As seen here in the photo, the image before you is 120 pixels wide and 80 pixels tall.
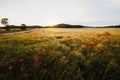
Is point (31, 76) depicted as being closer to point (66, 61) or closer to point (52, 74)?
point (52, 74)

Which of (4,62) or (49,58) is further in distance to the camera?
(49,58)

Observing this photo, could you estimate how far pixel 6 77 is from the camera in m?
2.73

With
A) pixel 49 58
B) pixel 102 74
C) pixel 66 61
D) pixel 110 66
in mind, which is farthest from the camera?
pixel 49 58

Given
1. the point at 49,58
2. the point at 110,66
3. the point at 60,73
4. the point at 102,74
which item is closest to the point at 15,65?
the point at 49,58

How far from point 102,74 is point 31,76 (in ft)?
5.79

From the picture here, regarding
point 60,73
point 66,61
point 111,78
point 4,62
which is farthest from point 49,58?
point 111,78

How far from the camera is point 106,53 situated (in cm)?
415

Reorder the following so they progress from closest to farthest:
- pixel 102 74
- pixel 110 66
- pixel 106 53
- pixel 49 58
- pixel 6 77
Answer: pixel 6 77 → pixel 102 74 → pixel 110 66 → pixel 49 58 → pixel 106 53

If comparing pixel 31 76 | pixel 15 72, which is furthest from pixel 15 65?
pixel 31 76

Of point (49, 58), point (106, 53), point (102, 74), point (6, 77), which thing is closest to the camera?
point (6, 77)

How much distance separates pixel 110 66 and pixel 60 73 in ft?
4.50

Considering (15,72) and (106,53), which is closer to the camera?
(15,72)

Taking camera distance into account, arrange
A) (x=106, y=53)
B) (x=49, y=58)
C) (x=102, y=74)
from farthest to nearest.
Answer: (x=106, y=53), (x=49, y=58), (x=102, y=74)

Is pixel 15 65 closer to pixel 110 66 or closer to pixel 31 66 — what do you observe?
pixel 31 66
